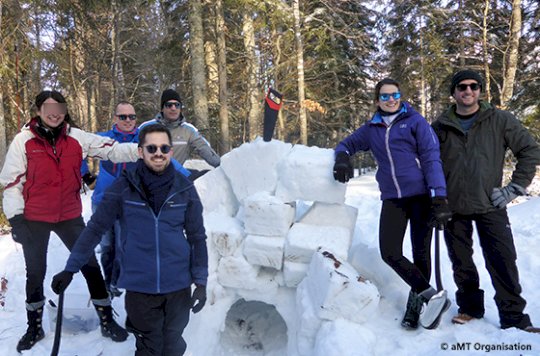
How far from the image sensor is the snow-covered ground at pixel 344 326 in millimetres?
2404

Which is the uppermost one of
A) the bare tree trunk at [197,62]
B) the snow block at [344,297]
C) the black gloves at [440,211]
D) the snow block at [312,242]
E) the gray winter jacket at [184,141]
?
the bare tree trunk at [197,62]

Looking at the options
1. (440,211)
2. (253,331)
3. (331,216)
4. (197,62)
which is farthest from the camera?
(197,62)

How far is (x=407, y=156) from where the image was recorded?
8.75 ft

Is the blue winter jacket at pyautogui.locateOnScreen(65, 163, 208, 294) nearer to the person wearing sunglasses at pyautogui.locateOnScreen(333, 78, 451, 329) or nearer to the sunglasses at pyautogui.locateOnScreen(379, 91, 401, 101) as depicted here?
the person wearing sunglasses at pyautogui.locateOnScreen(333, 78, 451, 329)

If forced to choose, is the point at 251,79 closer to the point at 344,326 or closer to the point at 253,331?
the point at 253,331

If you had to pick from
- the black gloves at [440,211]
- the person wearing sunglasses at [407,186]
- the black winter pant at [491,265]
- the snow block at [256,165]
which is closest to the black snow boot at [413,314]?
the person wearing sunglasses at [407,186]

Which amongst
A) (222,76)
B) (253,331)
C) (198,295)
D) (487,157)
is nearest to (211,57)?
(222,76)

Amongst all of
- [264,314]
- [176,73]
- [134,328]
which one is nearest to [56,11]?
[176,73]

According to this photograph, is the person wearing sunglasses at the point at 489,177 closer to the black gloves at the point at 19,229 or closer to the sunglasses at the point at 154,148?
the sunglasses at the point at 154,148

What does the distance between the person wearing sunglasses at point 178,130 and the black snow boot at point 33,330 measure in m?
1.77

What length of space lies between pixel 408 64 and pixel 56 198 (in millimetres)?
15265

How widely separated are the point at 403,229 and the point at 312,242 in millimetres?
747

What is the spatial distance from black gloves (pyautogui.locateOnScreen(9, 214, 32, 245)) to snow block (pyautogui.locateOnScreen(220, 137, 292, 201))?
1.71m

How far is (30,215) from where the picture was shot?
2676 mm
